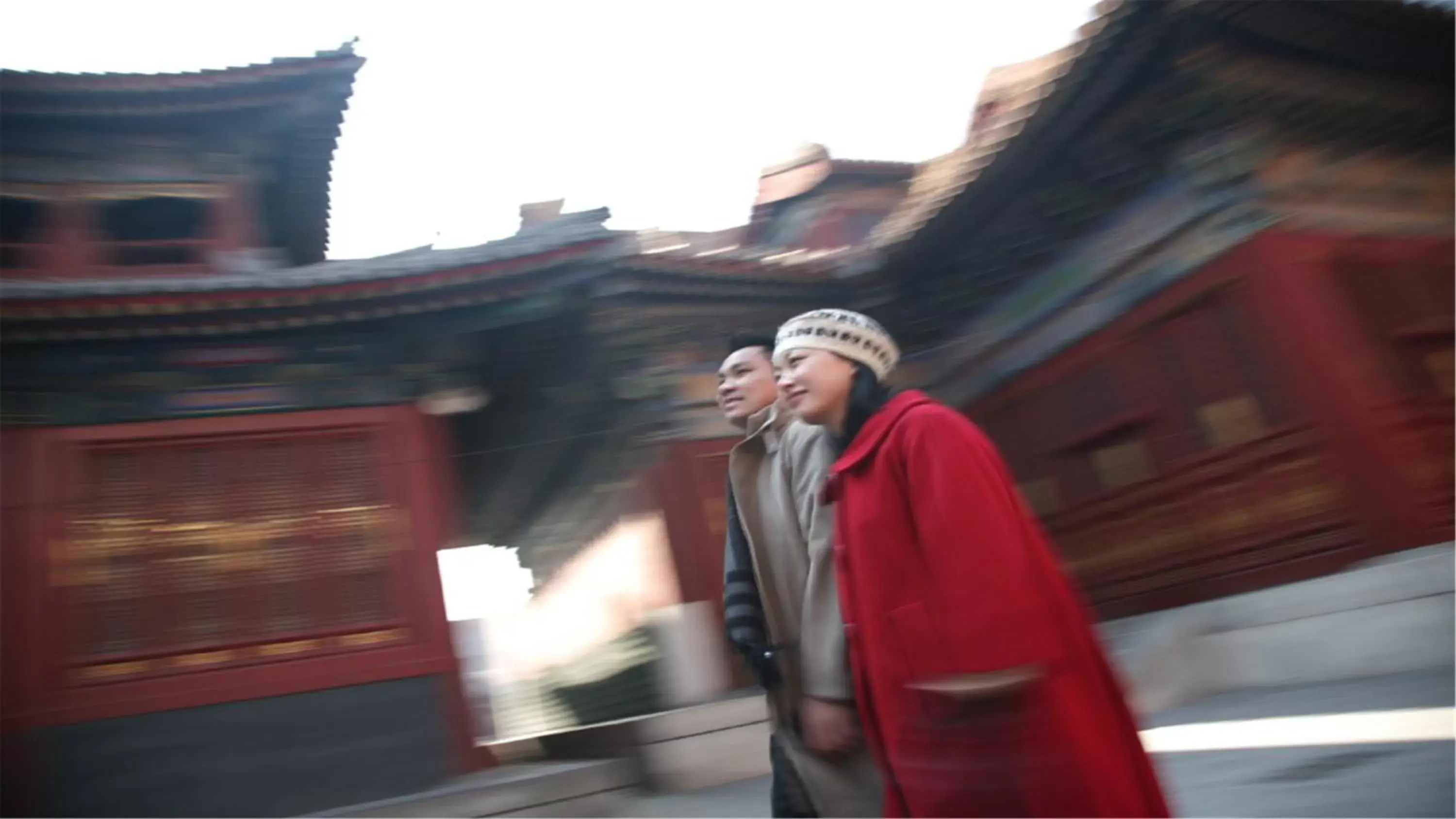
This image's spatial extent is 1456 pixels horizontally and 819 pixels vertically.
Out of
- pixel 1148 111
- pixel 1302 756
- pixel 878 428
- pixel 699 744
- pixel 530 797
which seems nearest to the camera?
pixel 878 428

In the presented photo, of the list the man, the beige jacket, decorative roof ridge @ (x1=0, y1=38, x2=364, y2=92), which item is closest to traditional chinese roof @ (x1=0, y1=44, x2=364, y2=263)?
decorative roof ridge @ (x1=0, y1=38, x2=364, y2=92)

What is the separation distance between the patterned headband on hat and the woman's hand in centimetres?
59

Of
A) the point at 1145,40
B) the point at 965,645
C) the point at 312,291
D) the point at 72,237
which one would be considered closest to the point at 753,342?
the point at 965,645

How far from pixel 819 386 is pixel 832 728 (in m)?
0.59

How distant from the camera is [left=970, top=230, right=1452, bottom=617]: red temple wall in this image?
570cm

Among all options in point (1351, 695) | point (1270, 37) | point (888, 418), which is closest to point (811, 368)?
point (888, 418)

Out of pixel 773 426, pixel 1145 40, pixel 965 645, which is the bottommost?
pixel 965 645

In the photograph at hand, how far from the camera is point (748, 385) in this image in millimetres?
1922

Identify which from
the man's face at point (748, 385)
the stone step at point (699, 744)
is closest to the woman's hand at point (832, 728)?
the man's face at point (748, 385)

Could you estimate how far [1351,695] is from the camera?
177 inches

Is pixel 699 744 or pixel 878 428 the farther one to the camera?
pixel 699 744

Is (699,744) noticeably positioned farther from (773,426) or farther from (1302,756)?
(773,426)

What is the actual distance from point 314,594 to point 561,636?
4862 mm

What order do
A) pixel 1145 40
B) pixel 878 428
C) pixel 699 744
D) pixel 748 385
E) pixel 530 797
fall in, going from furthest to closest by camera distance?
pixel 1145 40 < pixel 699 744 < pixel 530 797 < pixel 748 385 < pixel 878 428
